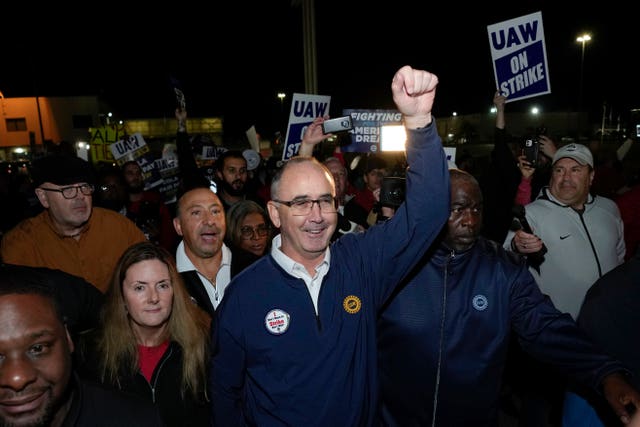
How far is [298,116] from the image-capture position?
22.1 feet

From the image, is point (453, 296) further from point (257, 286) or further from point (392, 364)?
point (257, 286)

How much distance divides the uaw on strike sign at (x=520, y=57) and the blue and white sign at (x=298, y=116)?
2.52 metres

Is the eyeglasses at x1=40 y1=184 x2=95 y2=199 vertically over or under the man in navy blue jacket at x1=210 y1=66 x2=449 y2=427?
over

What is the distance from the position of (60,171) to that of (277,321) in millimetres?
2434

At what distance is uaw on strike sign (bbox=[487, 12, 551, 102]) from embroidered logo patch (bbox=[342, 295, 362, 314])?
4.27 meters

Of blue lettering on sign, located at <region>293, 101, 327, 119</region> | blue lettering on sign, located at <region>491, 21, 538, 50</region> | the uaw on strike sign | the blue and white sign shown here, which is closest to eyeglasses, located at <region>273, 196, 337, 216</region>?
the uaw on strike sign

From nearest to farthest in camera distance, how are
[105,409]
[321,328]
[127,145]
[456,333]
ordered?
[105,409] < [321,328] < [456,333] < [127,145]

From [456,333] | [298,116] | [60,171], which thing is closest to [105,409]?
[456,333]

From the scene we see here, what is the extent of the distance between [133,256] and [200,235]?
0.79 m

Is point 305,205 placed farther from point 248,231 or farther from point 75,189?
point 75,189

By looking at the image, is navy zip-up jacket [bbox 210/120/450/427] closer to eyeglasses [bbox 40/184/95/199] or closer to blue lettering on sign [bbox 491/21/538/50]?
eyeglasses [bbox 40/184/95/199]

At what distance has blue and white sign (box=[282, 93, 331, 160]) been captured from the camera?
6.69m

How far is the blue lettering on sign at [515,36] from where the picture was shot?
5.31 meters

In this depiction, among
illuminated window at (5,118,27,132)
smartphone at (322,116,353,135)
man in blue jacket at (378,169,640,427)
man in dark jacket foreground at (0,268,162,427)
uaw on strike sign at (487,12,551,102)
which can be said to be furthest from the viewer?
illuminated window at (5,118,27,132)
